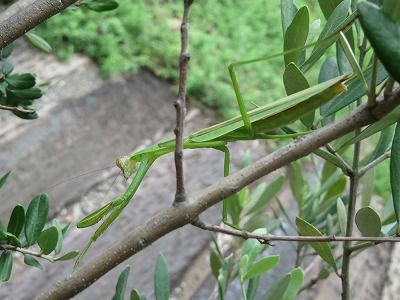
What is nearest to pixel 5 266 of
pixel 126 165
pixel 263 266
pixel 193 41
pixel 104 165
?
pixel 126 165

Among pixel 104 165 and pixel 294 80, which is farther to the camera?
pixel 104 165

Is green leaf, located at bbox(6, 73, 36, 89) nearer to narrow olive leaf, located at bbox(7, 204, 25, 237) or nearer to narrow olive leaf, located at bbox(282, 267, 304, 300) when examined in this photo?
narrow olive leaf, located at bbox(7, 204, 25, 237)

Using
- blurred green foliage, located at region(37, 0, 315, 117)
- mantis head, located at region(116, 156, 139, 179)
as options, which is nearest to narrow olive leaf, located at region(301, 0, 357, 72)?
mantis head, located at region(116, 156, 139, 179)

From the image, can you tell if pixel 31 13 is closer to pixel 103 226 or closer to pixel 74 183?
pixel 103 226

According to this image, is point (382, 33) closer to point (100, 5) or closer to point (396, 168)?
point (396, 168)

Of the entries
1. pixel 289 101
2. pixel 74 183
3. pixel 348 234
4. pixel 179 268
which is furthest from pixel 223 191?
pixel 74 183

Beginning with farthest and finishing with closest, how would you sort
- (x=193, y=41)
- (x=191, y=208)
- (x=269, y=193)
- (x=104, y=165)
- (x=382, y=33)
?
(x=193, y=41) → (x=104, y=165) → (x=269, y=193) → (x=191, y=208) → (x=382, y=33)
